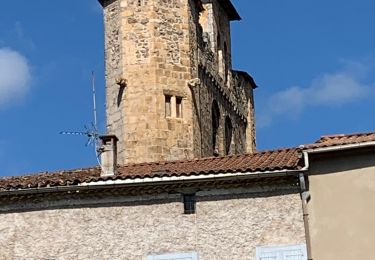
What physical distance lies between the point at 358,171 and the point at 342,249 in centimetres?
152

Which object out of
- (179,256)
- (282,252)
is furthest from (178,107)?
(282,252)

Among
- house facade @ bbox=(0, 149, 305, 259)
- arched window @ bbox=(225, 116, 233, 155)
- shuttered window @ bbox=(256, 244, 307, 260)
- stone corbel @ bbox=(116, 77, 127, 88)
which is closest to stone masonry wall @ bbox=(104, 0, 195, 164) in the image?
stone corbel @ bbox=(116, 77, 127, 88)

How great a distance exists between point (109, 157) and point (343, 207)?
211 inches

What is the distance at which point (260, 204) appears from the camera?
19969mm

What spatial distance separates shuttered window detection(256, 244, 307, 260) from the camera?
64.1 feet

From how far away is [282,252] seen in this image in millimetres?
19641

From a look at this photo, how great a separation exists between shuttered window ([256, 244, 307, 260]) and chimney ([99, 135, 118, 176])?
3838mm

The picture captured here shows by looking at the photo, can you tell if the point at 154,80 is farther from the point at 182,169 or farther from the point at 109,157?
the point at 182,169

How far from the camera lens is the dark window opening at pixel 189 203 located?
20.3 meters

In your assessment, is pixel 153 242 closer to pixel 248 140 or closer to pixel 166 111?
pixel 166 111

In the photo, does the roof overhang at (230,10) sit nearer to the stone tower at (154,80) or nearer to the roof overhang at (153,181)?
the stone tower at (154,80)

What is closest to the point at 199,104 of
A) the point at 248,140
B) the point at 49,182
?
the point at 248,140

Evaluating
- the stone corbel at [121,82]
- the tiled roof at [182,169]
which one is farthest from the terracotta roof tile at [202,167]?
the stone corbel at [121,82]

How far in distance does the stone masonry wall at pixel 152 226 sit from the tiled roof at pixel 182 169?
387mm
